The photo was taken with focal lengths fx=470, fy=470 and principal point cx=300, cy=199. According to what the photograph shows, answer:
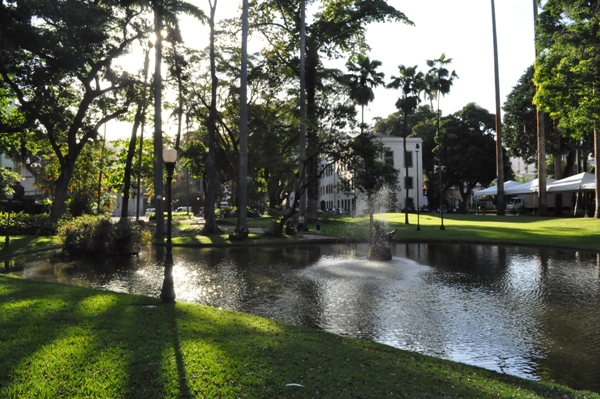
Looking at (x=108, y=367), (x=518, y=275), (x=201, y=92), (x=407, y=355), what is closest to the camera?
(x=108, y=367)

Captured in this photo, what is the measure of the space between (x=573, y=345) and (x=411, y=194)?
2830 inches

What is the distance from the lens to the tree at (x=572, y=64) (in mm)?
24422

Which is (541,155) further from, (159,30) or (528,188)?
(159,30)

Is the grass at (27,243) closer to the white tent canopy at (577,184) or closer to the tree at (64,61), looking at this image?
the tree at (64,61)

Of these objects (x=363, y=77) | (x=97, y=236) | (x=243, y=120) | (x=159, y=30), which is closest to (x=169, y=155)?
(x=97, y=236)

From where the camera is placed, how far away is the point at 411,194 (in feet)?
256

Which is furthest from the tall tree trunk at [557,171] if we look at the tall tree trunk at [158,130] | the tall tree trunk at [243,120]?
the tall tree trunk at [158,130]

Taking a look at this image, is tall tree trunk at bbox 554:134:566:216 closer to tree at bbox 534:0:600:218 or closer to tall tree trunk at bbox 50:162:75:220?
tree at bbox 534:0:600:218

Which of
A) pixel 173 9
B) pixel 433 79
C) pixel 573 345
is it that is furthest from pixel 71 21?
pixel 433 79

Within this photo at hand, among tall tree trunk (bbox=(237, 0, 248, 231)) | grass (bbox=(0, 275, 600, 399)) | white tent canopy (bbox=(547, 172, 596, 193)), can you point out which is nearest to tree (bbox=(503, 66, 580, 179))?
white tent canopy (bbox=(547, 172, 596, 193))

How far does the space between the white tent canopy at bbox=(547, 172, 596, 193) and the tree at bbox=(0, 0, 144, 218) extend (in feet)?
119

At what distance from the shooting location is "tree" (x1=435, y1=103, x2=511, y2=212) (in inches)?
2586

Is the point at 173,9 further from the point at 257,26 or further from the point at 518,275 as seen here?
the point at 518,275

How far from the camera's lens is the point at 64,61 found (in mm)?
25828
